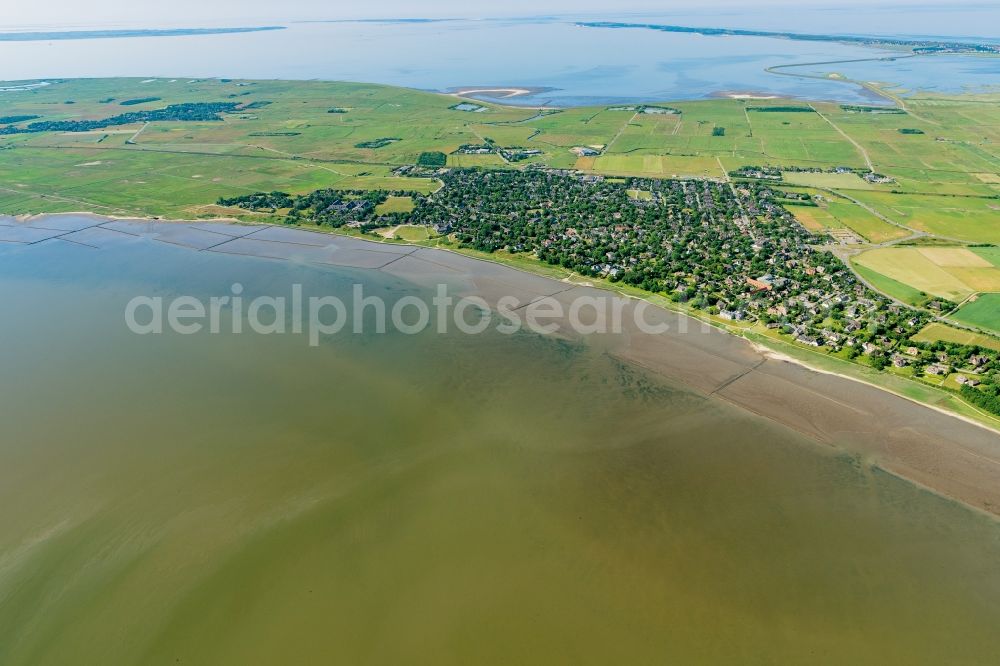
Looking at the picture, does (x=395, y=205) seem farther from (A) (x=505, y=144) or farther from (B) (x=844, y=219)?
(B) (x=844, y=219)

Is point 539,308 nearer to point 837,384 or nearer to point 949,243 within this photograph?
point 837,384

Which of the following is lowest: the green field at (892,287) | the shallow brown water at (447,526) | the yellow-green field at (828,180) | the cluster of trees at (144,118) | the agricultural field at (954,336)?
the shallow brown water at (447,526)

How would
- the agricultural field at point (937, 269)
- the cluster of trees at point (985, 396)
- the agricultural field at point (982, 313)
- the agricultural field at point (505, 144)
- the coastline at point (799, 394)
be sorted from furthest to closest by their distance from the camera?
1. the agricultural field at point (505, 144)
2. the agricultural field at point (937, 269)
3. the agricultural field at point (982, 313)
4. the cluster of trees at point (985, 396)
5. the coastline at point (799, 394)

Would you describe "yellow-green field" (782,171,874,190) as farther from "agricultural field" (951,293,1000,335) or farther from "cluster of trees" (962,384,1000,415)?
"cluster of trees" (962,384,1000,415)

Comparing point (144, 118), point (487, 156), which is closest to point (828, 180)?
point (487, 156)

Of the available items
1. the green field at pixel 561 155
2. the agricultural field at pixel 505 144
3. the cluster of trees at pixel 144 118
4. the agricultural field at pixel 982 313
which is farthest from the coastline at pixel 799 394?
Result: the cluster of trees at pixel 144 118

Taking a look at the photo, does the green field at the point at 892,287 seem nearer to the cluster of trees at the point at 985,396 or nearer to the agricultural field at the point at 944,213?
the cluster of trees at the point at 985,396

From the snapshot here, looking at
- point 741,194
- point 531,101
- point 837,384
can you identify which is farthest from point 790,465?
point 531,101
